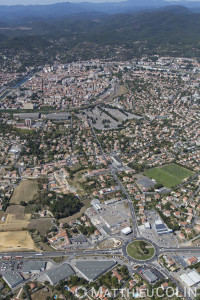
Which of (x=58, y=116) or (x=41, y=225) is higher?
(x=58, y=116)

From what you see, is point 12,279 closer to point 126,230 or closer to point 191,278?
point 126,230

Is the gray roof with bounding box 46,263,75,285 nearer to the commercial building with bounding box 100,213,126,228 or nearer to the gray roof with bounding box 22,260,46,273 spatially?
the gray roof with bounding box 22,260,46,273

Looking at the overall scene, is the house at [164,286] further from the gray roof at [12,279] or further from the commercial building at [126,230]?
the gray roof at [12,279]

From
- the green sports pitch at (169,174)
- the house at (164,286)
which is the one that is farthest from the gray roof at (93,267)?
the green sports pitch at (169,174)

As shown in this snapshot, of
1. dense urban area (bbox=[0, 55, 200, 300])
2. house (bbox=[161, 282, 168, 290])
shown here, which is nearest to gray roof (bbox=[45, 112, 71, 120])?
dense urban area (bbox=[0, 55, 200, 300])

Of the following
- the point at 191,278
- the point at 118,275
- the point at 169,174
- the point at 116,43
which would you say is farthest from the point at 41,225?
the point at 116,43
